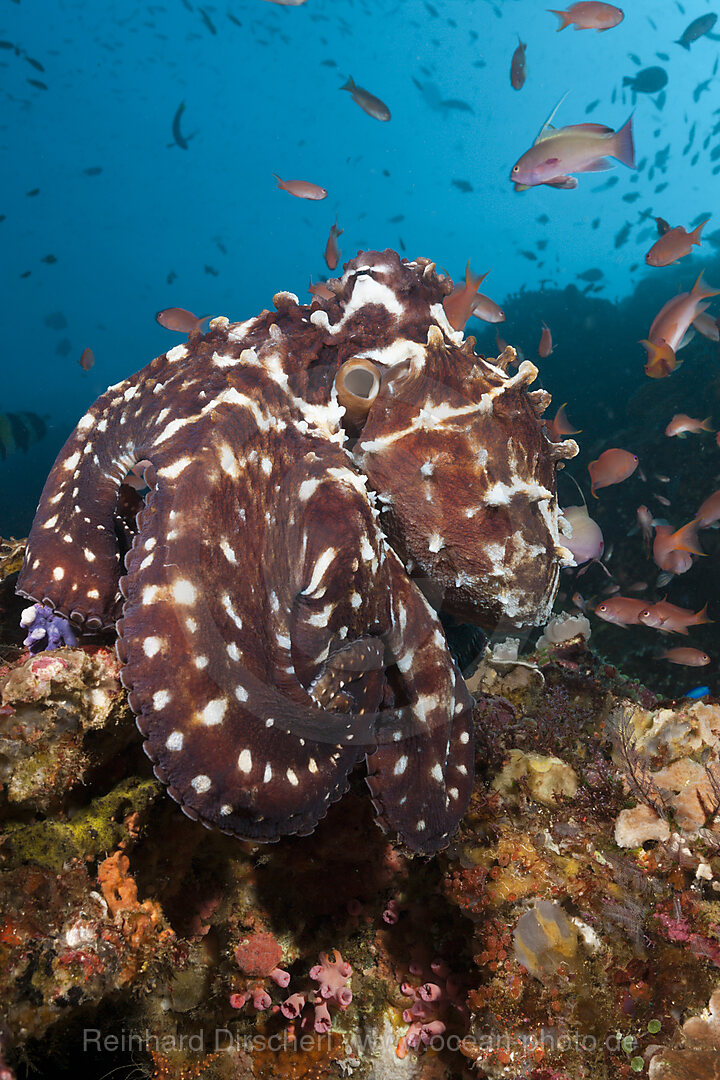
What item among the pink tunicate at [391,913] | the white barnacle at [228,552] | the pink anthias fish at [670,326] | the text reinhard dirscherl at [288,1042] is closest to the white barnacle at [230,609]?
the white barnacle at [228,552]

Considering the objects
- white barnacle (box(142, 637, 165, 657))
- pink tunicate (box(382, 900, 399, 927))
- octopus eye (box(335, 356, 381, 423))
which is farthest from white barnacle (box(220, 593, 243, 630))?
pink tunicate (box(382, 900, 399, 927))

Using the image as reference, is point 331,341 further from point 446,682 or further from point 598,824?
point 598,824

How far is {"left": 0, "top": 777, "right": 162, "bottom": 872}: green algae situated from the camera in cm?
246

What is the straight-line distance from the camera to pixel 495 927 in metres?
3.31

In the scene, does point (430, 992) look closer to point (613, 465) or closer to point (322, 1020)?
point (322, 1020)

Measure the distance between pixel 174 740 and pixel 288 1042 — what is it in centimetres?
316

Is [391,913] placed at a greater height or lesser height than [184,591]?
lesser

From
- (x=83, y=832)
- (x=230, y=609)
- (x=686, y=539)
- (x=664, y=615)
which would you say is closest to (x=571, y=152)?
(x=686, y=539)

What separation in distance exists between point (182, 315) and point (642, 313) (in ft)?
71.7

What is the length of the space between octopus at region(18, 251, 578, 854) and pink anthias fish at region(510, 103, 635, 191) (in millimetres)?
7155

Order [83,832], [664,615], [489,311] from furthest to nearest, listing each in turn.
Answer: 1. [489,311]
2. [664,615]
3. [83,832]

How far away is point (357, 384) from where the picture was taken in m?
2.46

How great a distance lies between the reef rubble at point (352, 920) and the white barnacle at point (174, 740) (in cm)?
104

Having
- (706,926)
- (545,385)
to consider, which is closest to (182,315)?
(706,926)
